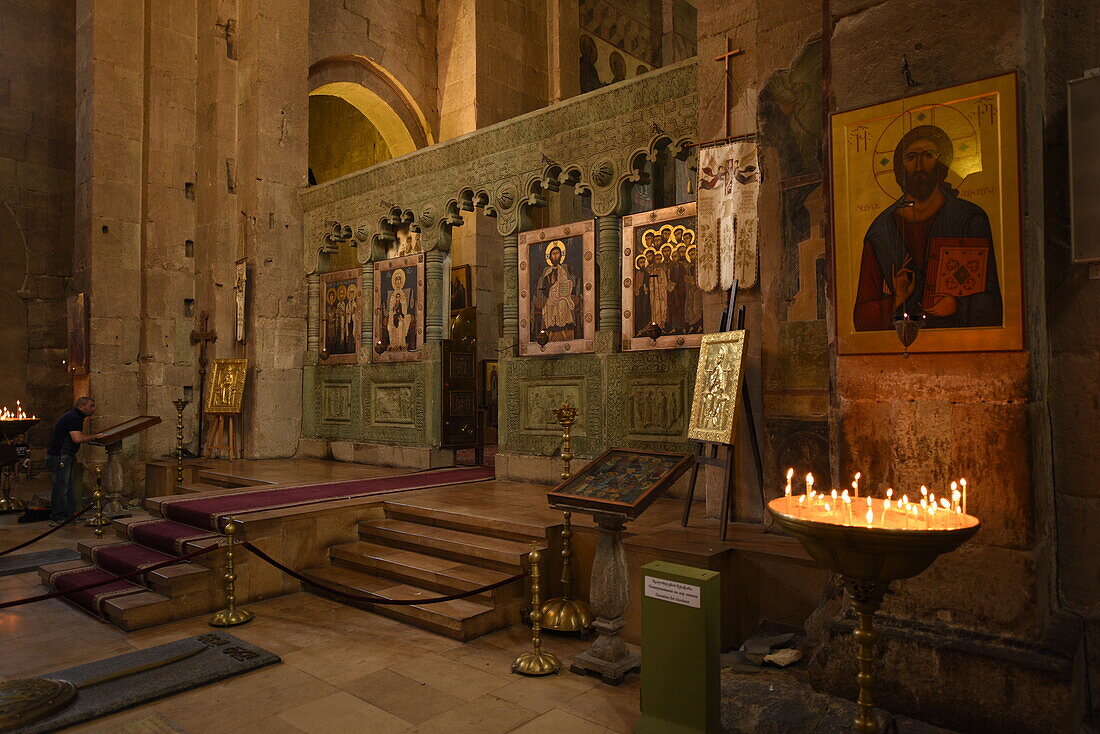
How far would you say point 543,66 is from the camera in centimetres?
1462

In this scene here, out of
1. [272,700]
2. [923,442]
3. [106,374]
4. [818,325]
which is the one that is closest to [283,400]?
[106,374]

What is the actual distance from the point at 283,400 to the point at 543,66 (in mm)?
8527

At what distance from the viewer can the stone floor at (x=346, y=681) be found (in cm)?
383

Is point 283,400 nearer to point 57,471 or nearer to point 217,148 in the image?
point 57,471

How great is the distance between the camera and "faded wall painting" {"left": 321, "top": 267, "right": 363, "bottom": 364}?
11.6 metres

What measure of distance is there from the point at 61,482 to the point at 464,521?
21.1ft

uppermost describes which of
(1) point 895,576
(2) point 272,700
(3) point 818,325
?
(3) point 818,325

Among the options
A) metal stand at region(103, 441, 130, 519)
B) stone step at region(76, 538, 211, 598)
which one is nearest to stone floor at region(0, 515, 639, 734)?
stone step at region(76, 538, 211, 598)

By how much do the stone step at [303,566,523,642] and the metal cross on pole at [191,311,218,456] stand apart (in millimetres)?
7375

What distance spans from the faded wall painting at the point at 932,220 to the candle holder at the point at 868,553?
117cm

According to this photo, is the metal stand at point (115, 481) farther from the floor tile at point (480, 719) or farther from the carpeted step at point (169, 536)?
the floor tile at point (480, 719)

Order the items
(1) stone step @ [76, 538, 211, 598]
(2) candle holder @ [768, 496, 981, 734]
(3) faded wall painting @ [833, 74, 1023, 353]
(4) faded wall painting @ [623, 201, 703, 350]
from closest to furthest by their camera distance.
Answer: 1. (2) candle holder @ [768, 496, 981, 734]
2. (3) faded wall painting @ [833, 74, 1023, 353]
3. (1) stone step @ [76, 538, 211, 598]
4. (4) faded wall painting @ [623, 201, 703, 350]

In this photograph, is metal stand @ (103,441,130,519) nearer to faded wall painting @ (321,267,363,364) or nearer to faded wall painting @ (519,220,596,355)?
faded wall painting @ (321,267,363,364)

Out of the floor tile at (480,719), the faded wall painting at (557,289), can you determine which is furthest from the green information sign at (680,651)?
the faded wall painting at (557,289)
